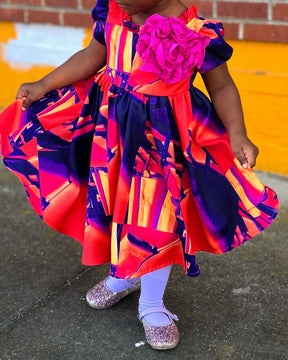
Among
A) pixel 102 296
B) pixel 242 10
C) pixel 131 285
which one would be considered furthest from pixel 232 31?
pixel 102 296

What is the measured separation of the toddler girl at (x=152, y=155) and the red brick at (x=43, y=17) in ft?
5.55

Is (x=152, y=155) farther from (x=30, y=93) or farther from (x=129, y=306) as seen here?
(x=129, y=306)

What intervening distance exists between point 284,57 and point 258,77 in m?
0.19

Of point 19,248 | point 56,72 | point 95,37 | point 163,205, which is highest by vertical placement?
point 95,37

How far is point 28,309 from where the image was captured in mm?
2344

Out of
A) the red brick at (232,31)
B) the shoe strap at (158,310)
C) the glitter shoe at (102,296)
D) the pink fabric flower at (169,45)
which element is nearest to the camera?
the pink fabric flower at (169,45)

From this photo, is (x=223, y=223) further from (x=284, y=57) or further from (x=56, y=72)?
(x=284, y=57)

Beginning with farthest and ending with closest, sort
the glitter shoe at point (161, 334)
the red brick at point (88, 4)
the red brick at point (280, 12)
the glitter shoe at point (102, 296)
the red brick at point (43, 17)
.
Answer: the red brick at point (43, 17), the red brick at point (88, 4), the red brick at point (280, 12), the glitter shoe at point (102, 296), the glitter shoe at point (161, 334)

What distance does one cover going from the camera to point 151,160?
2023 millimetres

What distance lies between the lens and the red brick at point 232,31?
10.5ft

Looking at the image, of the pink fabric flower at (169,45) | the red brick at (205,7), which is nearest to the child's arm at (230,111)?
the pink fabric flower at (169,45)

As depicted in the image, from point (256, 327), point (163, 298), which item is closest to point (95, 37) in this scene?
point (163, 298)

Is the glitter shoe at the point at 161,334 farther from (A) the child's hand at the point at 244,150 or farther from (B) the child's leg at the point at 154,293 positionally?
(A) the child's hand at the point at 244,150

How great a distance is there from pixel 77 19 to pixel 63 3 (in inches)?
5.8
